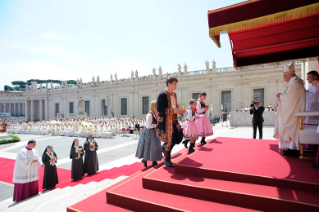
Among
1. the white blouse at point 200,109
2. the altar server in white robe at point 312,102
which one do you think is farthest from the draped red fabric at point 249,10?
the white blouse at point 200,109

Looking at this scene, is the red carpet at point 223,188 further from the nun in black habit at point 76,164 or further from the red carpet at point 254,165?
the nun in black habit at point 76,164

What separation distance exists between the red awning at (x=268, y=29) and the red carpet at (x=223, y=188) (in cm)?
233

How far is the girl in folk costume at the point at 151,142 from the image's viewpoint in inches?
183

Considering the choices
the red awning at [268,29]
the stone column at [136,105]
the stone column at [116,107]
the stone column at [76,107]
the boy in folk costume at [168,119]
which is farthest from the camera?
the stone column at [76,107]

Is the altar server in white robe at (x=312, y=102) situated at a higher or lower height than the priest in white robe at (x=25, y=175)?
higher

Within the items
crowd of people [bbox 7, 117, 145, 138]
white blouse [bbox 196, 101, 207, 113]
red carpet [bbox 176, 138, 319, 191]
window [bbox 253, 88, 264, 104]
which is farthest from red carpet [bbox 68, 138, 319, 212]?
window [bbox 253, 88, 264, 104]

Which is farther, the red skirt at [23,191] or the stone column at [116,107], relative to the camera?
the stone column at [116,107]

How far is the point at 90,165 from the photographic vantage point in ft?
23.7

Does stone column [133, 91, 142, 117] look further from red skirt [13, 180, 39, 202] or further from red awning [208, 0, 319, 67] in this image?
red awning [208, 0, 319, 67]

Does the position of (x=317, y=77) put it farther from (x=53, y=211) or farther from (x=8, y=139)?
(x=8, y=139)

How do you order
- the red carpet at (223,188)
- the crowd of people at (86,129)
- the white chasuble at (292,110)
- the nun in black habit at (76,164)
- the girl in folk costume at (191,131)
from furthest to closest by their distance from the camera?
the crowd of people at (86,129)
the nun in black habit at (76,164)
the girl in folk costume at (191,131)
the white chasuble at (292,110)
the red carpet at (223,188)

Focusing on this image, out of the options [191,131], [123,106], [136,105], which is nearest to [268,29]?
[191,131]

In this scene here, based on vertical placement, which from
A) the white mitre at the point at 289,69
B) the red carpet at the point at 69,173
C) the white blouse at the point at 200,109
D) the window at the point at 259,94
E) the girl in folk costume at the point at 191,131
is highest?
the window at the point at 259,94

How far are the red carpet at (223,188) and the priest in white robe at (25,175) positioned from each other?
3738mm
